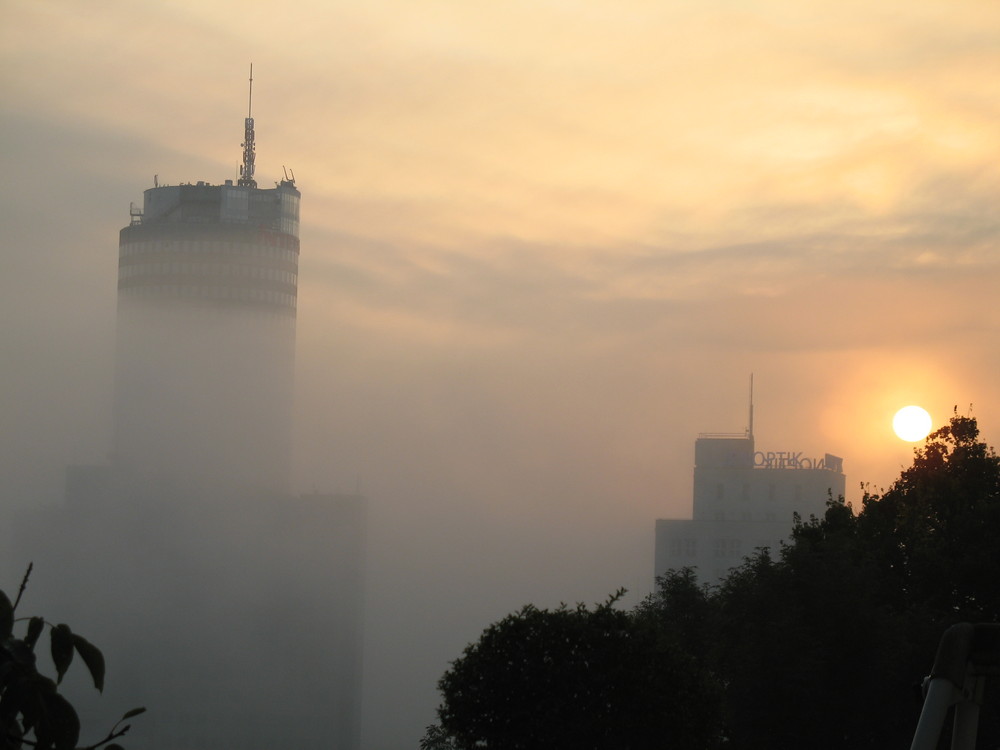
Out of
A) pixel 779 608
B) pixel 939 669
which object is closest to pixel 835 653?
pixel 779 608

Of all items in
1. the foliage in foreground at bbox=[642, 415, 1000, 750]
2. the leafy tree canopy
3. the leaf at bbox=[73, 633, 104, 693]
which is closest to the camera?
the leaf at bbox=[73, 633, 104, 693]

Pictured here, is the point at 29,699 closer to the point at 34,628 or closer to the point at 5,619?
the point at 5,619

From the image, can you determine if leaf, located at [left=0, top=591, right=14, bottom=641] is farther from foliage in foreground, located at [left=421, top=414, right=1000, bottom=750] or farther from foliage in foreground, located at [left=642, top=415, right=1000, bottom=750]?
foliage in foreground, located at [left=642, top=415, right=1000, bottom=750]

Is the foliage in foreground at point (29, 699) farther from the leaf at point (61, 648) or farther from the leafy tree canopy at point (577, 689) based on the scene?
the leafy tree canopy at point (577, 689)

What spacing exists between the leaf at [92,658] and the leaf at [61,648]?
5 centimetres

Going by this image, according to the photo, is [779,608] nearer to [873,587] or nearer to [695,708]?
[873,587]

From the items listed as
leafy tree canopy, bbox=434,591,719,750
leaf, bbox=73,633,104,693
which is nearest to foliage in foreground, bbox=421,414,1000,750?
leafy tree canopy, bbox=434,591,719,750

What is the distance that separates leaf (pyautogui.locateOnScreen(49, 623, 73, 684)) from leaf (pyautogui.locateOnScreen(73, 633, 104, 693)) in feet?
0.17

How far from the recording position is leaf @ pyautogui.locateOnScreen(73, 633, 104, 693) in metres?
5.32

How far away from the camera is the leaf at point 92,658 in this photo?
5316 mm

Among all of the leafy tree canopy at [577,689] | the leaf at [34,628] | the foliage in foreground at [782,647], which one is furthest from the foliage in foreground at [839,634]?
the leaf at [34,628]

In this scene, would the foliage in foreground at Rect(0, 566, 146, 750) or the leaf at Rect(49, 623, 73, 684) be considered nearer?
the foliage in foreground at Rect(0, 566, 146, 750)

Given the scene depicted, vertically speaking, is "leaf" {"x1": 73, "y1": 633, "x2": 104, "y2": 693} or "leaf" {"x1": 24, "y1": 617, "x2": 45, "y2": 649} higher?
"leaf" {"x1": 24, "y1": 617, "x2": 45, "y2": 649}

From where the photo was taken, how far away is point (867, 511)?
62.0 metres
